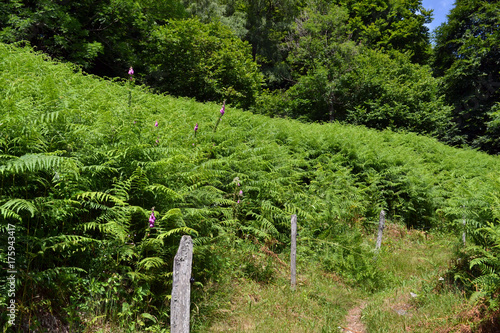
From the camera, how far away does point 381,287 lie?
18.7 ft

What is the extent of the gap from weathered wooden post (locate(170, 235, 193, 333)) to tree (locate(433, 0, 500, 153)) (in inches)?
979

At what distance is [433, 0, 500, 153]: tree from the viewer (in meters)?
22.2

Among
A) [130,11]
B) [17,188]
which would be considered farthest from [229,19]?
[17,188]

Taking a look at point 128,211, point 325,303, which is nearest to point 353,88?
point 325,303

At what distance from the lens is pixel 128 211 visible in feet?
10.9

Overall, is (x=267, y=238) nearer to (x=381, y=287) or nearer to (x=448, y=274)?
(x=381, y=287)

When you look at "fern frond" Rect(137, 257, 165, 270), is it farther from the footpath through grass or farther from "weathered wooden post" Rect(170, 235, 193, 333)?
the footpath through grass

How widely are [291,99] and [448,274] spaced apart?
18857 mm

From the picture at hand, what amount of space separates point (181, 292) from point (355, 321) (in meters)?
3.10

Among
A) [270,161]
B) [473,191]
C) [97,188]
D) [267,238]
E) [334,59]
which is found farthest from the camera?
[334,59]

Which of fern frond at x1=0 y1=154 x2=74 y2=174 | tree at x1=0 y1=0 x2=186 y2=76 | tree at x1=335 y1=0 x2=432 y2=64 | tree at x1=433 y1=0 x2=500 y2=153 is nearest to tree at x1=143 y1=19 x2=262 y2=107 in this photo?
tree at x1=0 y1=0 x2=186 y2=76

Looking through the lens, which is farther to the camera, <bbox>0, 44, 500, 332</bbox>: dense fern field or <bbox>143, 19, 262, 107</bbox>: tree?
<bbox>143, 19, 262, 107</bbox>: tree

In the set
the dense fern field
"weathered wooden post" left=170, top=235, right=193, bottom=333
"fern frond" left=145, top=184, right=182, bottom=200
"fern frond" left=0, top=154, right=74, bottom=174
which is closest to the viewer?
"fern frond" left=0, top=154, right=74, bottom=174

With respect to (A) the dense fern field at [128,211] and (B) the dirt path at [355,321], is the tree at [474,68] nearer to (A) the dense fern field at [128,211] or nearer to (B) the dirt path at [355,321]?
(A) the dense fern field at [128,211]
